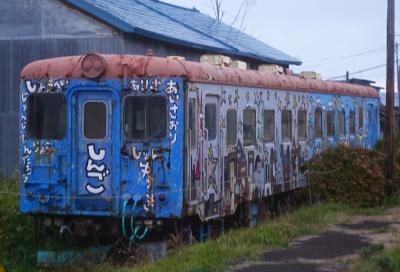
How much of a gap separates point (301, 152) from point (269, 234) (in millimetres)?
5812

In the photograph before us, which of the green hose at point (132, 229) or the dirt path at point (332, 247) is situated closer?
the dirt path at point (332, 247)

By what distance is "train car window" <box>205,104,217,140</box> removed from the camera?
1191cm

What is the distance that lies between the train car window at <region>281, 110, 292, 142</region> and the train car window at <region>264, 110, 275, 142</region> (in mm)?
632

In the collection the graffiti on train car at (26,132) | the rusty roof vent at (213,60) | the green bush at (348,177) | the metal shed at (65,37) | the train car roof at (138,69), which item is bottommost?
the green bush at (348,177)

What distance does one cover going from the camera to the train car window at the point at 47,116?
38.5 ft

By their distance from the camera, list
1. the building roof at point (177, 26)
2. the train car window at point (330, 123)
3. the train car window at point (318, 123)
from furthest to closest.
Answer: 1. the train car window at point (330, 123)
2. the train car window at point (318, 123)
3. the building roof at point (177, 26)

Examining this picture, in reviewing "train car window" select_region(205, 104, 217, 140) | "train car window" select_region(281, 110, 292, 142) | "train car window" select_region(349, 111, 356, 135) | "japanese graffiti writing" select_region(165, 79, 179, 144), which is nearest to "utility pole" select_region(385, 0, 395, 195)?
"train car window" select_region(281, 110, 292, 142)

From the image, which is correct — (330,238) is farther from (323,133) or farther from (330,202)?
(323,133)

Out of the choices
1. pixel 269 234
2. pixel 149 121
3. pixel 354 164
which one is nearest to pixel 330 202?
pixel 354 164

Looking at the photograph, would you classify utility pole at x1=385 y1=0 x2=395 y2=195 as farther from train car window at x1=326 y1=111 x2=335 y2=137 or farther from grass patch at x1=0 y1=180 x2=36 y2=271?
grass patch at x1=0 y1=180 x2=36 y2=271

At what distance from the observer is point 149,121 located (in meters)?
Answer: 11.2

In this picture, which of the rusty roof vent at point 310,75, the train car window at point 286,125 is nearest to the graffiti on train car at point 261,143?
the train car window at point 286,125

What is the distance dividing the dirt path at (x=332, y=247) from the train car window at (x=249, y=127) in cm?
213

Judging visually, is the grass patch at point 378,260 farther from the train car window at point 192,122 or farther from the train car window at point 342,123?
the train car window at point 342,123
